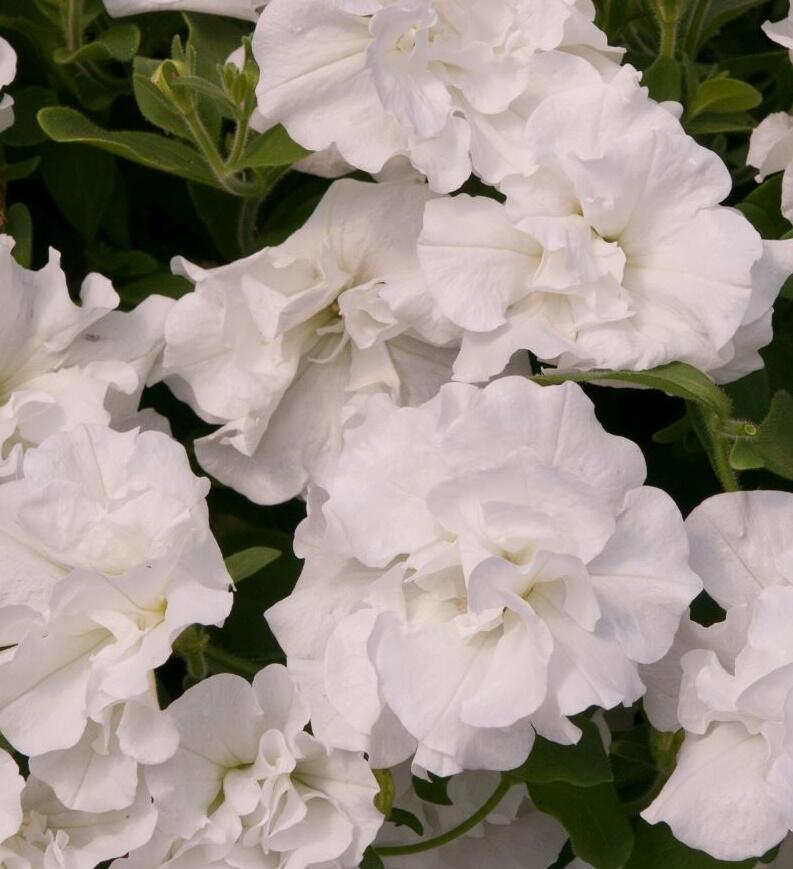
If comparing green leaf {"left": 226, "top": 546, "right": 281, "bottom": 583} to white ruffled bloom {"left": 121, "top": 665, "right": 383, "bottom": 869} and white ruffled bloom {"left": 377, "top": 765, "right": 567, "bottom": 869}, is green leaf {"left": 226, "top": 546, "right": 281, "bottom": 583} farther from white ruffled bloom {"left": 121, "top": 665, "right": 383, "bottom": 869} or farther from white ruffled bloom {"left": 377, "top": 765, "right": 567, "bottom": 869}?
white ruffled bloom {"left": 377, "top": 765, "right": 567, "bottom": 869}

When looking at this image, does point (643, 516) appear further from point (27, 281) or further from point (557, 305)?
point (27, 281)

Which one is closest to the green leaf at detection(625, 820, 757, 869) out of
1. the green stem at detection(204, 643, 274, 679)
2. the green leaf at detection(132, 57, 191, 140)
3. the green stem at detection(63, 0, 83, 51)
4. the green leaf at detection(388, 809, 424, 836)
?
the green leaf at detection(388, 809, 424, 836)

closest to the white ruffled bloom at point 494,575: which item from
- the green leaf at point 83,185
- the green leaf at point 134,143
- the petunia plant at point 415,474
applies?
the petunia plant at point 415,474

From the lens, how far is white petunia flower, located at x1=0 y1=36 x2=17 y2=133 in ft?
2.61

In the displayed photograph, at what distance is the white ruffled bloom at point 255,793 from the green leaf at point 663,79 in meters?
0.39

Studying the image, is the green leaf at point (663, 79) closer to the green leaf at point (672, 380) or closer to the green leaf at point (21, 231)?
the green leaf at point (672, 380)

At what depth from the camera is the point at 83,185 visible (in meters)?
0.91

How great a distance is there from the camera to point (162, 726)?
68 centimetres

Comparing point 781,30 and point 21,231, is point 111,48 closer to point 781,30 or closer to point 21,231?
point 21,231

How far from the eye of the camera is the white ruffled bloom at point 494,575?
0.63 meters

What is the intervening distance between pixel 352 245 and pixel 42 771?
0.33 meters

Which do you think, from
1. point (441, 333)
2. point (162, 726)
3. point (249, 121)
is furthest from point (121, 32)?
point (162, 726)

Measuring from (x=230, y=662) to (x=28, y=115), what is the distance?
0.39m

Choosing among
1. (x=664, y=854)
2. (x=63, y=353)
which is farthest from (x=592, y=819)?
(x=63, y=353)
